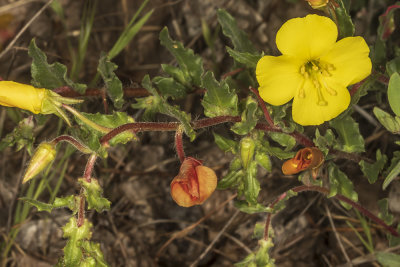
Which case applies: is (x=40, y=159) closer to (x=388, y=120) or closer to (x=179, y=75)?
(x=179, y=75)

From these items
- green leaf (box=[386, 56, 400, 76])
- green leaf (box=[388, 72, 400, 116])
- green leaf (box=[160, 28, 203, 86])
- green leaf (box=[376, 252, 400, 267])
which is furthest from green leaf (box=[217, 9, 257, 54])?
green leaf (box=[376, 252, 400, 267])

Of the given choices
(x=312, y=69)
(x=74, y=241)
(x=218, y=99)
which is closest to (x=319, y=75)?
(x=312, y=69)

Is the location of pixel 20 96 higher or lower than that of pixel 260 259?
higher

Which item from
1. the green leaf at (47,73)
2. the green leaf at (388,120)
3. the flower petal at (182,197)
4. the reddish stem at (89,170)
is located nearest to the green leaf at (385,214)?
the green leaf at (388,120)

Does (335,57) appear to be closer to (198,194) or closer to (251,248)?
(198,194)

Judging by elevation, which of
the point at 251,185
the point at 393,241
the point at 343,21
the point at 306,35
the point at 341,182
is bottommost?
the point at 393,241

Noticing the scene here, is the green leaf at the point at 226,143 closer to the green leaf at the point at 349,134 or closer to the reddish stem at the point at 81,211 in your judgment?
the green leaf at the point at 349,134

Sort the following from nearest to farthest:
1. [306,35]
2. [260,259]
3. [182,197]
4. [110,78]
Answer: [182,197]
[306,35]
[260,259]
[110,78]
